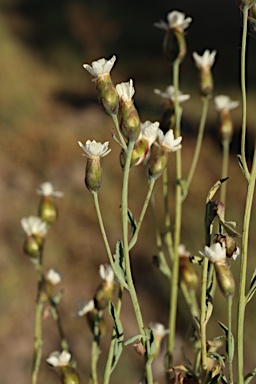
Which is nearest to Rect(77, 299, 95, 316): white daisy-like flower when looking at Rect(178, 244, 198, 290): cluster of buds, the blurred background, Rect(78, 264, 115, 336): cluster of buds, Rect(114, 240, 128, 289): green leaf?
Rect(78, 264, 115, 336): cluster of buds

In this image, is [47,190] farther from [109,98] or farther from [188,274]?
[109,98]

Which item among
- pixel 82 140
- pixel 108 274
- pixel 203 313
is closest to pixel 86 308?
pixel 108 274

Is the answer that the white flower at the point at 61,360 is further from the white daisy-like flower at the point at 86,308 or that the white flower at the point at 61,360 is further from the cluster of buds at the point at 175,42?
the cluster of buds at the point at 175,42

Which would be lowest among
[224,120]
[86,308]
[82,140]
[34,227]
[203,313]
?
[203,313]

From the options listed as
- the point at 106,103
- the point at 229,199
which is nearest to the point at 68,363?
the point at 106,103

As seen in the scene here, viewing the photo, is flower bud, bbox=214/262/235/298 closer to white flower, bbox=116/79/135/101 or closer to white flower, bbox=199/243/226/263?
white flower, bbox=199/243/226/263

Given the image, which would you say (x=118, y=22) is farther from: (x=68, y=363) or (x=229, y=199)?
(x=68, y=363)

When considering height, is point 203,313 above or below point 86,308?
below
